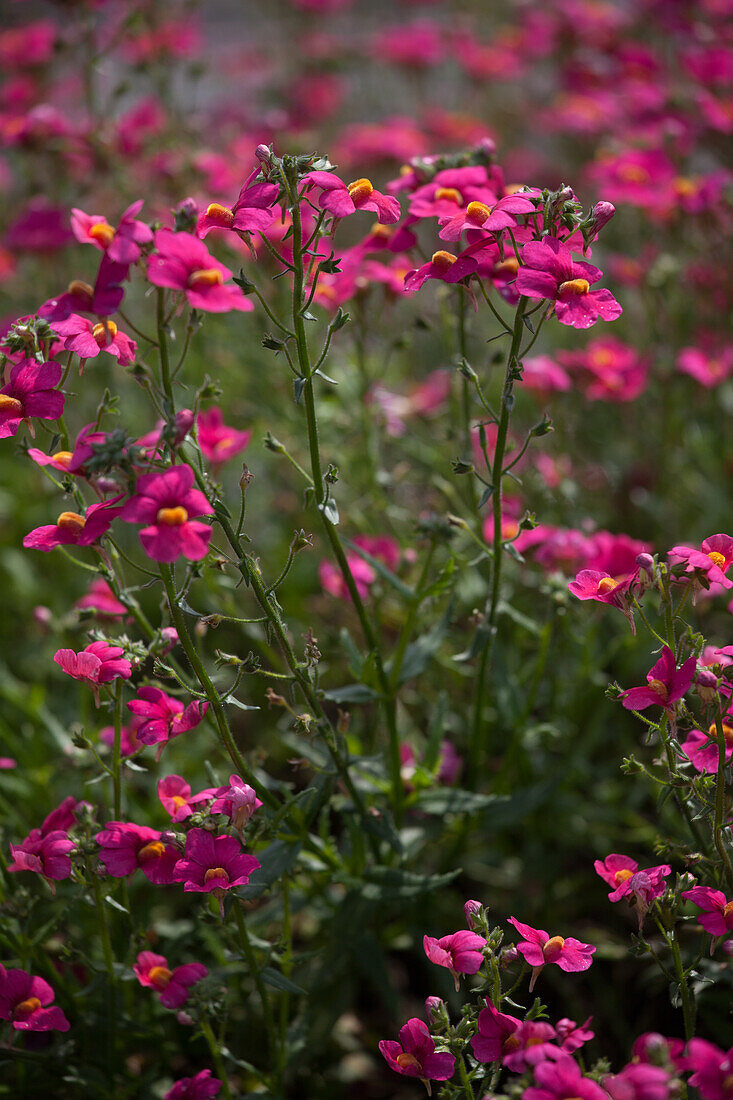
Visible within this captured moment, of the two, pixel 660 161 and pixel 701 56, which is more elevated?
pixel 701 56

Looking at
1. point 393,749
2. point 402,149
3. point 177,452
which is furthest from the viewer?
point 402,149

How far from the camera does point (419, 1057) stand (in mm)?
1593

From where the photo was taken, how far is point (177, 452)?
5.28ft

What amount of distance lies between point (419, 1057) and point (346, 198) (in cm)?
147

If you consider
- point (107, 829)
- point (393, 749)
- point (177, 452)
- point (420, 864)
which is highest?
point (177, 452)

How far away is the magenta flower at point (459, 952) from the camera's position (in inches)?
62.4

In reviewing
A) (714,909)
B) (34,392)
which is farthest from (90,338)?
(714,909)

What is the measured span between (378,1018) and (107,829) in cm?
Result: 125

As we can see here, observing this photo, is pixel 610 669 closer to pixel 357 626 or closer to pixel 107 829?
pixel 357 626

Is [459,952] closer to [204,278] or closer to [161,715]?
[161,715]

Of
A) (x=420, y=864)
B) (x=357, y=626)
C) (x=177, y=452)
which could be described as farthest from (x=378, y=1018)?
(x=177, y=452)

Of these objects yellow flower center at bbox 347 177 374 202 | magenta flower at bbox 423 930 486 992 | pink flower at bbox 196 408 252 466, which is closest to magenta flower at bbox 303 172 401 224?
yellow flower center at bbox 347 177 374 202

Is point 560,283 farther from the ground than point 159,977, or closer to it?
farther from the ground

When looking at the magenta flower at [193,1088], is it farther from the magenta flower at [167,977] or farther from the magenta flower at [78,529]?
the magenta flower at [78,529]
